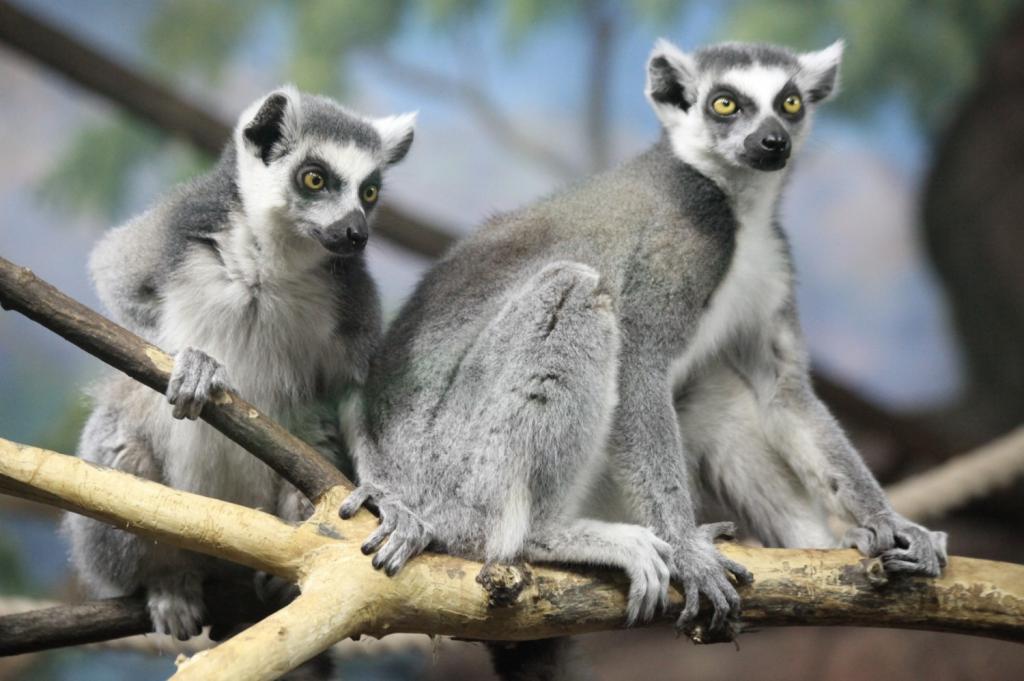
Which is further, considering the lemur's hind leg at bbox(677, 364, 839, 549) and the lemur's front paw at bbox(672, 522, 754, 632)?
the lemur's hind leg at bbox(677, 364, 839, 549)

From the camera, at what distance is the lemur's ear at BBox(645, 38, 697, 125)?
3.70 meters

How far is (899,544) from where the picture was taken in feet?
9.96

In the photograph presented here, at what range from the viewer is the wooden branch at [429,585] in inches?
104

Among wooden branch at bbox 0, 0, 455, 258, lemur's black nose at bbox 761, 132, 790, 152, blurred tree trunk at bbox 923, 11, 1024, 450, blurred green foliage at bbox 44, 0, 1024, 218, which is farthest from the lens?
blurred tree trunk at bbox 923, 11, 1024, 450

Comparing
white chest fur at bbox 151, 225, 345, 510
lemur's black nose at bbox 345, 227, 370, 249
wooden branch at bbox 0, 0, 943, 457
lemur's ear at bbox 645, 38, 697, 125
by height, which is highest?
wooden branch at bbox 0, 0, 943, 457

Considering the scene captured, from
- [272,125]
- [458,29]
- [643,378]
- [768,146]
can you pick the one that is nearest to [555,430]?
[643,378]

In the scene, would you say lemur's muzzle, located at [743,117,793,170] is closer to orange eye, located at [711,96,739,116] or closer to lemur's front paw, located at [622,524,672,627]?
orange eye, located at [711,96,739,116]

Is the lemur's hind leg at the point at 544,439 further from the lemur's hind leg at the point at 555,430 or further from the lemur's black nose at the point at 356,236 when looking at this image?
the lemur's black nose at the point at 356,236

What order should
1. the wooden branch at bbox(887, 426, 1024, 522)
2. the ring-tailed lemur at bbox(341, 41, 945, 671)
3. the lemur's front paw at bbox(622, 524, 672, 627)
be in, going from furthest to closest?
the wooden branch at bbox(887, 426, 1024, 522) → the ring-tailed lemur at bbox(341, 41, 945, 671) → the lemur's front paw at bbox(622, 524, 672, 627)

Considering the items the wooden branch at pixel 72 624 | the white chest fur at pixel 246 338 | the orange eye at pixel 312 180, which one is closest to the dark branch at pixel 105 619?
the wooden branch at pixel 72 624

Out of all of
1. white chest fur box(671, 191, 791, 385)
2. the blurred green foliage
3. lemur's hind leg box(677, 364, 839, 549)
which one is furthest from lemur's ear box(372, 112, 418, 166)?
the blurred green foliage

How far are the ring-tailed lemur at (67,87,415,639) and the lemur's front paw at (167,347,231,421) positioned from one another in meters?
0.41

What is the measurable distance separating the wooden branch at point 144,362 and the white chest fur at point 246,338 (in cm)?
47

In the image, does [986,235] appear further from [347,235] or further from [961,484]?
[347,235]
